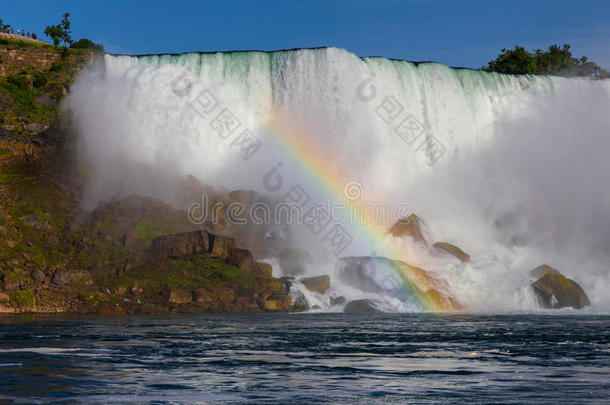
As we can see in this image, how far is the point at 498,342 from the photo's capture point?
28219mm

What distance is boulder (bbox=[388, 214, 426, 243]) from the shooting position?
60.5m

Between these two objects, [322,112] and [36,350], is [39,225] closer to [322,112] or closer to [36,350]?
[322,112]

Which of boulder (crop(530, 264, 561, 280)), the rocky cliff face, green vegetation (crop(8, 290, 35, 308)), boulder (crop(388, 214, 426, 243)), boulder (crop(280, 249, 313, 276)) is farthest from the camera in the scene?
boulder (crop(388, 214, 426, 243))

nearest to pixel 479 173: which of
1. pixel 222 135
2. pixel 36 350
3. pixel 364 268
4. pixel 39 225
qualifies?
pixel 222 135

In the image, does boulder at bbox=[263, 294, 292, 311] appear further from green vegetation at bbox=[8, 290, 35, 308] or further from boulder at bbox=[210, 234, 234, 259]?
green vegetation at bbox=[8, 290, 35, 308]

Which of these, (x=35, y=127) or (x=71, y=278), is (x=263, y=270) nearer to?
(x=71, y=278)

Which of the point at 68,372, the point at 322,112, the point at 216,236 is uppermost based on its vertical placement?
the point at 322,112

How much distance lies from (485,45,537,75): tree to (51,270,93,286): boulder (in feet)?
272

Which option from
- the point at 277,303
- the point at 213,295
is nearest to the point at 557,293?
the point at 277,303

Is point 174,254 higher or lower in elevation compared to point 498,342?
higher

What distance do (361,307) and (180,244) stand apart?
1120cm

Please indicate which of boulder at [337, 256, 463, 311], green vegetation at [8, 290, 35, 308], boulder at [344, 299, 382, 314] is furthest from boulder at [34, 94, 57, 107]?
boulder at [344, 299, 382, 314]

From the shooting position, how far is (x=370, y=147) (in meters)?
70.8

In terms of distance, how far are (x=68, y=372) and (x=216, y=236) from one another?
32192mm
